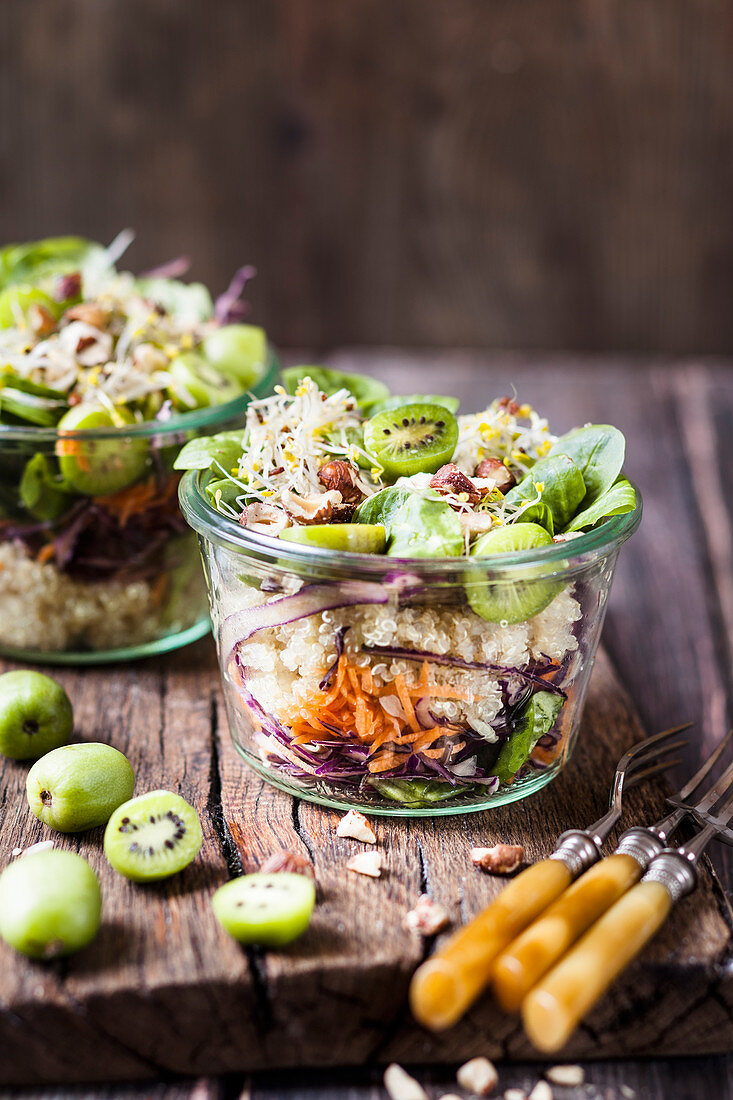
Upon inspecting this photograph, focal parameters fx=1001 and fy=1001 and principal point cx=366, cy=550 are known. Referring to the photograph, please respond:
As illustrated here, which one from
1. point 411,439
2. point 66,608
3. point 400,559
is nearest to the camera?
point 400,559

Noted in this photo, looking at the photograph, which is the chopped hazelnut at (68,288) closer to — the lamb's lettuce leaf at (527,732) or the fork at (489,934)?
the lamb's lettuce leaf at (527,732)

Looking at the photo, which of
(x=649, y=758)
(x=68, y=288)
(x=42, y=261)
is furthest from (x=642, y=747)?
(x=42, y=261)

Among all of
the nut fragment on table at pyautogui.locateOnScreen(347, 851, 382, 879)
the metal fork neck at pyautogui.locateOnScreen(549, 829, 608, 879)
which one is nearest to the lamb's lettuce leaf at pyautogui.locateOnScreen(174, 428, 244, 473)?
the nut fragment on table at pyautogui.locateOnScreen(347, 851, 382, 879)

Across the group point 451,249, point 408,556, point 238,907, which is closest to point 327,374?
point 408,556

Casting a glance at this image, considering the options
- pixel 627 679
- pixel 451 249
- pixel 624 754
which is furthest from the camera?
pixel 451 249

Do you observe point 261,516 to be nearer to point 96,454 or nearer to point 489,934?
point 96,454

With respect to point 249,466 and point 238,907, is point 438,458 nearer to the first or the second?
point 249,466
